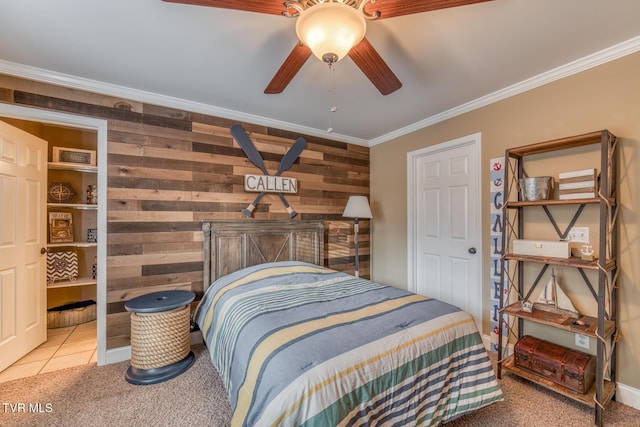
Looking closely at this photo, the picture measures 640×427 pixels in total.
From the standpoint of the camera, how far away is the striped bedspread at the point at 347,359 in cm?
118

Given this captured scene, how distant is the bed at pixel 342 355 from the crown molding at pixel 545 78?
6.48ft

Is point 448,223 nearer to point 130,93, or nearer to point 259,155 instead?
point 259,155

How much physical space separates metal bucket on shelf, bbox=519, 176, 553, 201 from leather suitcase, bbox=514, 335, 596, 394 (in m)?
1.13

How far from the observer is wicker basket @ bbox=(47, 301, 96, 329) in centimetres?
317

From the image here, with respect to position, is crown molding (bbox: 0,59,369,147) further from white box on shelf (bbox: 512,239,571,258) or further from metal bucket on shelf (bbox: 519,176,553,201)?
white box on shelf (bbox: 512,239,571,258)

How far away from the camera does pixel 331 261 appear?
3703mm

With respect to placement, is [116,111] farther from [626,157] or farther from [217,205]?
[626,157]

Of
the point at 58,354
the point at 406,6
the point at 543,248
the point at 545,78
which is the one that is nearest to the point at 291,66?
the point at 406,6

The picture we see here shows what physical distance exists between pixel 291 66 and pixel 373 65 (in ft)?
1.53

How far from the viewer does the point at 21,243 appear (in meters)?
2.47

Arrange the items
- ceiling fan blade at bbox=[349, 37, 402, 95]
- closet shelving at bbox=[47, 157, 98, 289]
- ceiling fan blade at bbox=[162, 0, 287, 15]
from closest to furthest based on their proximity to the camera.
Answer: ceiling fan blade at bbox=[162, 0, 287, 15] < ceiling fan blade at bbox=[349, 37, 402, 95] < closet shelving at bbox=[47, 157, 98, 289]

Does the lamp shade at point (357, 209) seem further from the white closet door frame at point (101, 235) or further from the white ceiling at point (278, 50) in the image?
the white closet door frame at point (101, 235)

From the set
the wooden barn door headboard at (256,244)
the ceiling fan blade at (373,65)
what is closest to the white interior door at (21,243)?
the wooden barn door headboard at (256,244)

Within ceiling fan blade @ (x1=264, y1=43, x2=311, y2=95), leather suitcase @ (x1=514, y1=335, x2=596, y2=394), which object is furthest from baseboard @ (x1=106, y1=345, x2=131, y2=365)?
leather suitcase @ (x1=514, y1=335, x2=596, y2=394)
